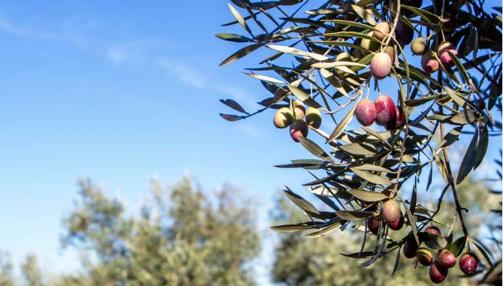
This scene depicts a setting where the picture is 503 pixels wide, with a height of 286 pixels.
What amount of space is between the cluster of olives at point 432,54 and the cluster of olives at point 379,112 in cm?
17

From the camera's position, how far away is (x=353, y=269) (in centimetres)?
1861

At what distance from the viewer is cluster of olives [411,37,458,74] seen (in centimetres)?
130

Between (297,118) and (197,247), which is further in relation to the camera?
(197,247)

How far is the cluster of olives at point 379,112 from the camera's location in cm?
120

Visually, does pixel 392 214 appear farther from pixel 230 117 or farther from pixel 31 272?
pixel 31 272

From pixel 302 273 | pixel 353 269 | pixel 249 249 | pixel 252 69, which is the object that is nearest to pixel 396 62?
pixel 252 69

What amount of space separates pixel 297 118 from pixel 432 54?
12.1 inches

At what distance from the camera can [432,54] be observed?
4.35 feet

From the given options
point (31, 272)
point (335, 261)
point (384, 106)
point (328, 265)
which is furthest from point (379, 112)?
point (31, 272)

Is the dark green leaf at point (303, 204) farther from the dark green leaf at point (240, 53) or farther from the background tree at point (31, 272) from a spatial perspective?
the background tree at point (31, 272)

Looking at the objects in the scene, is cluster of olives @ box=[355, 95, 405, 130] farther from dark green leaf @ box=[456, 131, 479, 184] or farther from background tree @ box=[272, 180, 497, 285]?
background tree @ box=[272, 180, 497, 285]

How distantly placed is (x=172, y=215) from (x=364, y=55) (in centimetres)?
2588

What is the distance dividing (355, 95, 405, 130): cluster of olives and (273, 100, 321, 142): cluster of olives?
0.64ft

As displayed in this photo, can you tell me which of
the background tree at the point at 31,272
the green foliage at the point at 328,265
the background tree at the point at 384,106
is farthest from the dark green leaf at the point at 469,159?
the background tree at the point at 31,272
